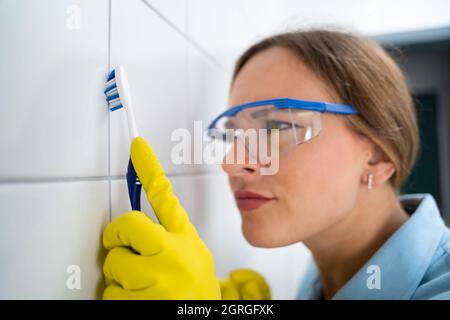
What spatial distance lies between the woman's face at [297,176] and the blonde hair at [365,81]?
0.02 meters

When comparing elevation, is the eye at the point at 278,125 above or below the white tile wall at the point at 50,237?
above

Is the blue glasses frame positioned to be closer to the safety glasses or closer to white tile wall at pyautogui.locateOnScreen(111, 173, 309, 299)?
the safety glasses

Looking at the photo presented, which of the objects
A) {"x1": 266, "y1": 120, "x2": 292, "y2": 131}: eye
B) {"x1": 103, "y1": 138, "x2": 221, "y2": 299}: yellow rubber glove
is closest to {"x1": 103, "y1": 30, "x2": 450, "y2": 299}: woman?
{"x1": 266, "y1": 120, "x2": 292, "y2": 131}: eye

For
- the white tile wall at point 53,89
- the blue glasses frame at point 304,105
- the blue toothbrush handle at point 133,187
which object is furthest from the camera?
the blue glasses frame at point 304,105

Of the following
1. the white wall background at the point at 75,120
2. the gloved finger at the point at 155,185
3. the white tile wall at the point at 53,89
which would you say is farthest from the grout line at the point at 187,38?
the gloved finger at the point at 155,185

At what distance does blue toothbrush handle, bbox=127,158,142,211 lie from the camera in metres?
0.43

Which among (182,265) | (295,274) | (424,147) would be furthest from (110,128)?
(424,147)

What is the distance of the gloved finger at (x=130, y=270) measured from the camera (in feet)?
1.20

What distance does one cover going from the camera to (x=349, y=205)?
2.18ft

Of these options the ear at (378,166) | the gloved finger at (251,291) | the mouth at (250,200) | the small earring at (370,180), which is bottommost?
the gloved finger at (251,291)

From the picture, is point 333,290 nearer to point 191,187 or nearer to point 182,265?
point 191,187

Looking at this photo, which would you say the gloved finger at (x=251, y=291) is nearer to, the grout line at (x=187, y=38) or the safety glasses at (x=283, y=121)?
the safety glasses at (x=283, y=121)

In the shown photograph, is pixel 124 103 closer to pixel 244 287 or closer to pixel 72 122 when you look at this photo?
pixel 72 122

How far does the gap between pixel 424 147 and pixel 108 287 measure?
1.92 m
